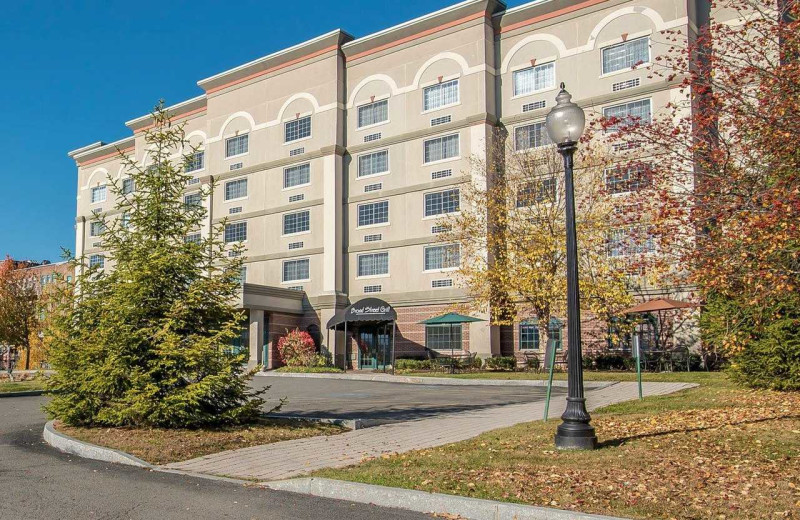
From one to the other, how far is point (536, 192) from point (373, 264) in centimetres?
1196

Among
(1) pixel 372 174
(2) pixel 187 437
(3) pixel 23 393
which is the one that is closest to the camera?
(2) pixel 187 437

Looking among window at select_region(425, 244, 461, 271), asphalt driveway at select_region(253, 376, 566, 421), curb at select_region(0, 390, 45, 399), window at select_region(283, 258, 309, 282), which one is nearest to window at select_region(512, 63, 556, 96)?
window at select_region(425, 244, 461, 271)

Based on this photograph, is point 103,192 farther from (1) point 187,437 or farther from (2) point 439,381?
(1) point 187,437

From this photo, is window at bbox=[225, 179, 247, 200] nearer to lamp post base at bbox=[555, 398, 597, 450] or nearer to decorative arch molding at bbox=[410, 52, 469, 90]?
decorative arch molding at bbox=[410, 52, 469, 90]


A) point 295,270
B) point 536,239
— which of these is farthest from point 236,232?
point 536,239

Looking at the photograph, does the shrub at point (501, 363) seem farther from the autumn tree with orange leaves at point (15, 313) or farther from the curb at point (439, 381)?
the autumn tree with orange leaves at point (15, 313)

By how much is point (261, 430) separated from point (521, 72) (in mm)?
27253

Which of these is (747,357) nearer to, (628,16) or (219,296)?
(219,296)

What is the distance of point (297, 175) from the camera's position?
41656 mm

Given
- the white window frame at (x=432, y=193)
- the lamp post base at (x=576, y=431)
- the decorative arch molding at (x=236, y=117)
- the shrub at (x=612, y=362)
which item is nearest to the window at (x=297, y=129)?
the decorative arch molding at (x=236, y=117)

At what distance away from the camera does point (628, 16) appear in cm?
3206

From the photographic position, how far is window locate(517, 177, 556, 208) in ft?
96.4

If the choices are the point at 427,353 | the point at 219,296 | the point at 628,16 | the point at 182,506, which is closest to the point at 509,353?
the point at 427,353

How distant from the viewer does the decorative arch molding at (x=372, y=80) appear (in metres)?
38.7
